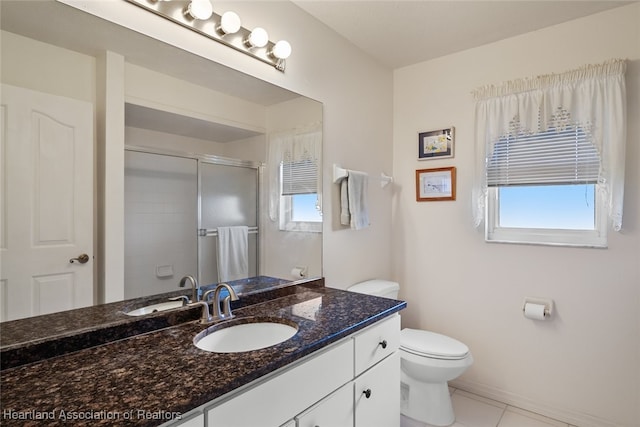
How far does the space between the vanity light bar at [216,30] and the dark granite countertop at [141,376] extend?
1169 millimetres

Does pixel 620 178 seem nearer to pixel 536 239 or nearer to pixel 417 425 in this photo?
pixel 536 239

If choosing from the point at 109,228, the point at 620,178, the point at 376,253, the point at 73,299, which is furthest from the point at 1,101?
the point at 620,178

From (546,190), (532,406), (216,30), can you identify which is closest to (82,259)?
(216,30)

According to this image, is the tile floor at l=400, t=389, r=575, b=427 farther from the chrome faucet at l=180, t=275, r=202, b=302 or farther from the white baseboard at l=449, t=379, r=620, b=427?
the chrome faucet at l=180, t=275, r=202, b=302

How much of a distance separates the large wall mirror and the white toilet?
0.81m

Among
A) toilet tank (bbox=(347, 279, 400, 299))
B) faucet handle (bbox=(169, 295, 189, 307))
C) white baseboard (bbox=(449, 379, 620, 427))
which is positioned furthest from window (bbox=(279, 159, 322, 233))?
white baseboard (bbox=(449, 379, 620, 427))

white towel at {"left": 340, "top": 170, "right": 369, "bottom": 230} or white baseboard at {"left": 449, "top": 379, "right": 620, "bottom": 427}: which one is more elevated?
white towel at {"left": 340, "top": 170, "right": 369, "bottom": 230}

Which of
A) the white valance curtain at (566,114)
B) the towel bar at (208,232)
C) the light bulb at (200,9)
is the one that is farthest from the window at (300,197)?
the white valance curtain at (566,114)

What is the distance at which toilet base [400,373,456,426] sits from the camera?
1933 millimetres

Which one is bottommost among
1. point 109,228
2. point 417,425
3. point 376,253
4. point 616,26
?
point 417,425

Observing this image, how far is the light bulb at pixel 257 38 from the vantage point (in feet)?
5.03

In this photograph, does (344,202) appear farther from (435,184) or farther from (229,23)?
(229,23)

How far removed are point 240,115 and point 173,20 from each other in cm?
44

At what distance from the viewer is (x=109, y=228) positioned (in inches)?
45.1
